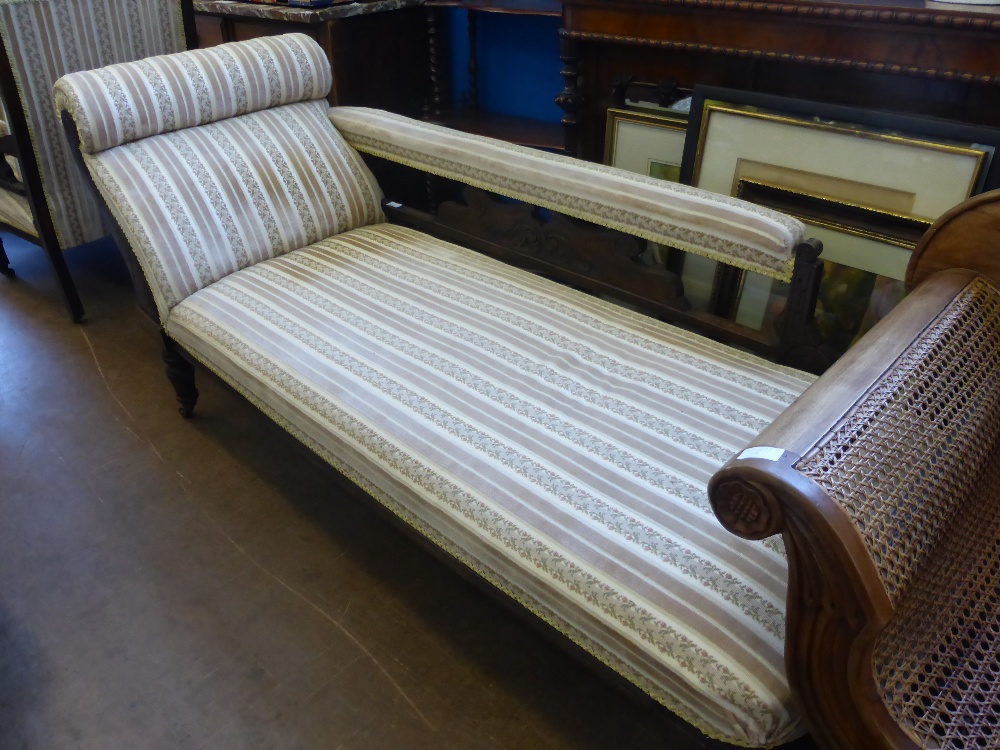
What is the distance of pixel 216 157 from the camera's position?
4.74ft

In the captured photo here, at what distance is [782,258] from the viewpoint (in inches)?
42.3

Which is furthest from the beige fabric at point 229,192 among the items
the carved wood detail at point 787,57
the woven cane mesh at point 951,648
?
the woven cane mesh at point 951,648

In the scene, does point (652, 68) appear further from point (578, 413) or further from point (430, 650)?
point (430, 650)

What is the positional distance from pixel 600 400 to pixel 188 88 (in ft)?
3.34

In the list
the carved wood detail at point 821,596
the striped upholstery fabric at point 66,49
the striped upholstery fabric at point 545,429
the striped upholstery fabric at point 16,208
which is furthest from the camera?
the striped upholstery fabric at point 16,208

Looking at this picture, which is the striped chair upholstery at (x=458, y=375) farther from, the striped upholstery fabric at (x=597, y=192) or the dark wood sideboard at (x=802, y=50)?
the dark wood sideboard at (x=802, y=50)

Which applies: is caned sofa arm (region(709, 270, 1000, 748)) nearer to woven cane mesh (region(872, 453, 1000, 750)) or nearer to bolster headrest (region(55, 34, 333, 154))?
woven cane mesh (region(872, 453, 1000, 750))

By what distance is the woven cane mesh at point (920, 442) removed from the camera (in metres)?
0.62

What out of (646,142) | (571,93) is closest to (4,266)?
(571,93)

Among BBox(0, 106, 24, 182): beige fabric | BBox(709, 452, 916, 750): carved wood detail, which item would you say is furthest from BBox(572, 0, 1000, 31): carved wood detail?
BBox(0, 106, 24, 182): beige fabric

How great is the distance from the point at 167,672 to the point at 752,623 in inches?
35.8

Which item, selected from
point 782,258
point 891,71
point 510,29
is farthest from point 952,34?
point 510,29

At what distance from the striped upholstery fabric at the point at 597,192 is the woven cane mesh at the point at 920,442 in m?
0.30

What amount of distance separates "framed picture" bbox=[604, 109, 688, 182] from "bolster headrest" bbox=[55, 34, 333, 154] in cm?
66
